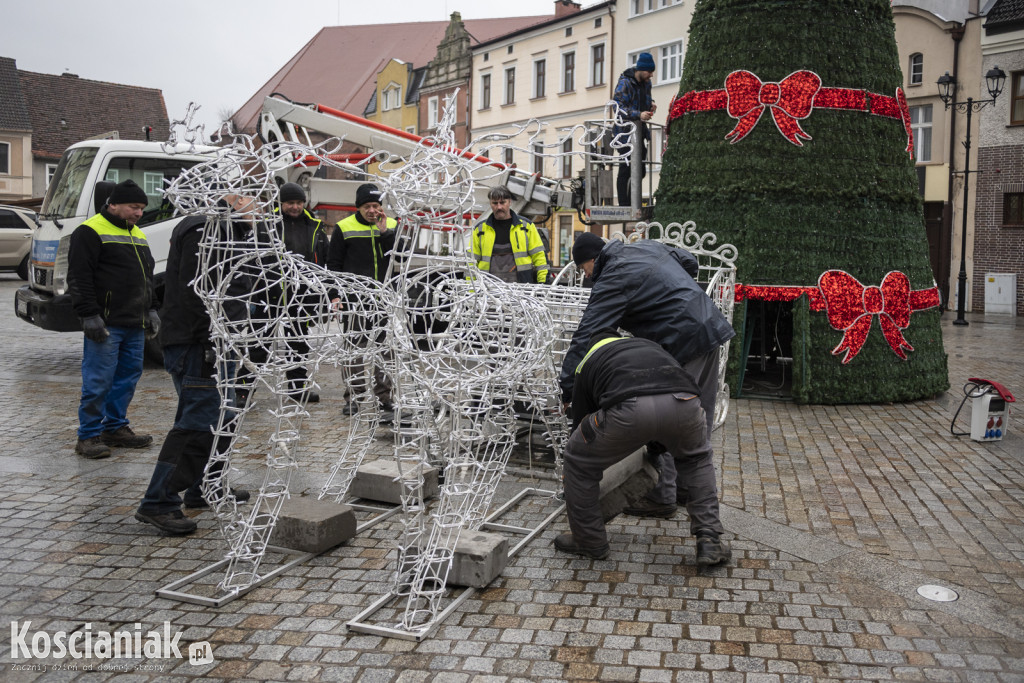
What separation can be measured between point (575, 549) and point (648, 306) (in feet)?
4.94

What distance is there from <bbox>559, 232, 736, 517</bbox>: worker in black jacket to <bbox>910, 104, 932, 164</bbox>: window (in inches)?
907

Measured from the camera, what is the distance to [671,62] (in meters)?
29.8

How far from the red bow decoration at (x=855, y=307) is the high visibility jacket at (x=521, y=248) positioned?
328 centimetres

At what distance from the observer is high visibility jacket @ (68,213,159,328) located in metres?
6.38

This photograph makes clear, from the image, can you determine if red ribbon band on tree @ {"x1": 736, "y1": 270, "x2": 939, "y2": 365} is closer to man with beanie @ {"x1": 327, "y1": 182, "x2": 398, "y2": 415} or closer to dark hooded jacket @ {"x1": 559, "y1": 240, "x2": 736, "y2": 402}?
man with beanie @ {"x1": 327, "y1": 182, "x2": 398, "y2": 415}

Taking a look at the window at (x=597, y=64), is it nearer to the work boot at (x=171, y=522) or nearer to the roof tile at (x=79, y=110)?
the roof tile at (x=79, y=110)

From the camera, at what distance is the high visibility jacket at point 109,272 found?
6383mm

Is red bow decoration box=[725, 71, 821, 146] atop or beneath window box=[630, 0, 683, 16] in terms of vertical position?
beneath

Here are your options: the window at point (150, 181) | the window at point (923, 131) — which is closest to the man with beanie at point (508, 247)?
the window at point (150, 181)

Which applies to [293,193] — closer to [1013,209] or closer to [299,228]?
[299,228]

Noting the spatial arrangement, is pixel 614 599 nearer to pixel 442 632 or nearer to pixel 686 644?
pixel 686 644

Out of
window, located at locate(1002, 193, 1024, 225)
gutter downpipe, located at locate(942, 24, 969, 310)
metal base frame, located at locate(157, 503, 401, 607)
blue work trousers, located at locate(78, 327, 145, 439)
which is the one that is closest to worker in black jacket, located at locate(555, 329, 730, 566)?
metal base frame, located at locate(157, 503, 401, 607)

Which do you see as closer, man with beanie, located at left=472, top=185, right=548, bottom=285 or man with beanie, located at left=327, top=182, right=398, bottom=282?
man with beanie, located at left=327, top=182, right=398, bottom=282

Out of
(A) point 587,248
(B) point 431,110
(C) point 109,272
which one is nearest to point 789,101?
(A) point 587,248
